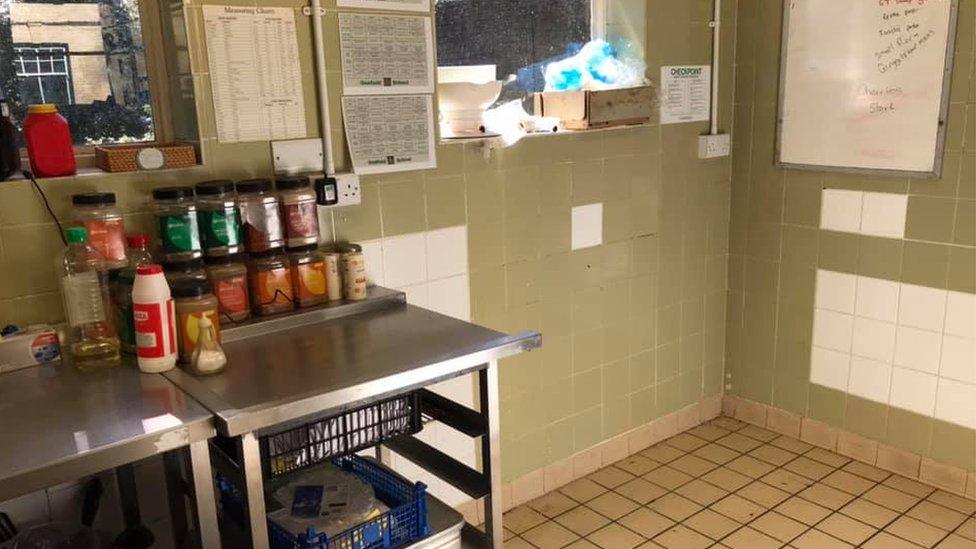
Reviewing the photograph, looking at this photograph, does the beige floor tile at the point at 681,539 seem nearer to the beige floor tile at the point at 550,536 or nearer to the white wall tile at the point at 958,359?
the beige floor tile at the point at 550,536

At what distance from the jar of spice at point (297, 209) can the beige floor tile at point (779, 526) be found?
5.46ft

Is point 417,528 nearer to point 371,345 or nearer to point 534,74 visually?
point 371,345

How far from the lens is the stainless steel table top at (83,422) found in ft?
3.86

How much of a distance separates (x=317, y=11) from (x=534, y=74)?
0.97 m

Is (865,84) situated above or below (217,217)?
above

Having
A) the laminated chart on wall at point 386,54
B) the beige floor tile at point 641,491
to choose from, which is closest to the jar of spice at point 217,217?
the laminated chart on wall at point 386,54

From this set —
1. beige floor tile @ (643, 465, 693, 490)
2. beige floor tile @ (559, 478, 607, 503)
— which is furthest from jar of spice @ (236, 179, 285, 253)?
beige floor tile @ (643, 465, 693, 490)

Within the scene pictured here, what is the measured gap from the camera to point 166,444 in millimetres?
1270

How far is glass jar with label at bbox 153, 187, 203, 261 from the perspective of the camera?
1.73 meters

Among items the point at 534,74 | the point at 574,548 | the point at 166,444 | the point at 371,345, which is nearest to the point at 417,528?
the point at 371,345

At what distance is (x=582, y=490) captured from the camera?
110 inches

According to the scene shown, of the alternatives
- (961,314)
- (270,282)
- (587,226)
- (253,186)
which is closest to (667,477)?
(587,226)

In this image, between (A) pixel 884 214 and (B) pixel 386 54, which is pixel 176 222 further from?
(A) pixel 884 214

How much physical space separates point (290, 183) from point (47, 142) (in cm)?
51
